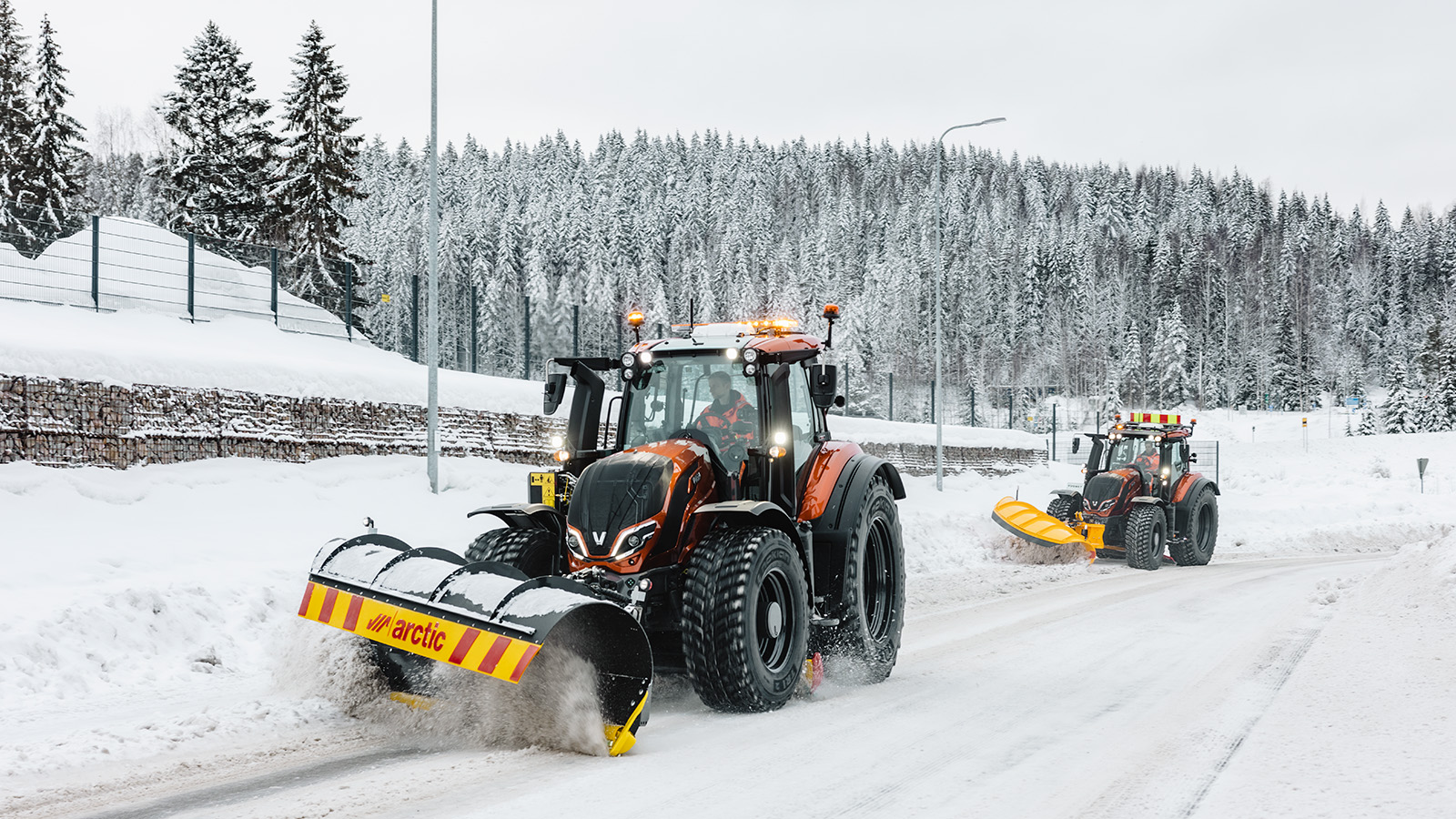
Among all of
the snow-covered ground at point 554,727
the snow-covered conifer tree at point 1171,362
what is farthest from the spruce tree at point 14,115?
the snow-covered conifer tree at point 1171,362

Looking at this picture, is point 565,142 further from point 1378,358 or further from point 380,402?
point 380,402

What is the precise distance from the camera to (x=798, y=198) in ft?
437

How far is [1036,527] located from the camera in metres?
17.8

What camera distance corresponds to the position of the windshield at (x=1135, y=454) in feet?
63.8

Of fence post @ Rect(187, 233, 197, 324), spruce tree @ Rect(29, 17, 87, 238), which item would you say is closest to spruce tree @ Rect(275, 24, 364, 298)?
spruce tree @ Rect(29, 17, 87, 238)

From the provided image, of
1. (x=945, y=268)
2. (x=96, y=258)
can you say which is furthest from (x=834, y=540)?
(x=945, y=268)

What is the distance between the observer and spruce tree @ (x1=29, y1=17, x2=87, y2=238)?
38.7 m

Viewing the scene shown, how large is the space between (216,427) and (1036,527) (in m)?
12.5

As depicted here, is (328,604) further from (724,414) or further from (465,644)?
(724,414)

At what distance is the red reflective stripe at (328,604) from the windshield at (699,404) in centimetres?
218

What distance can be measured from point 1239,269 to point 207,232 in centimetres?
10716

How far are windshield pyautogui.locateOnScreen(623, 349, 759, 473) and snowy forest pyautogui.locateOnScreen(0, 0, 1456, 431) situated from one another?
188 ft

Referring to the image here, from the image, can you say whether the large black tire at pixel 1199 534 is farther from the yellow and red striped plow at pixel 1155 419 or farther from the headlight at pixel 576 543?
the headlight at pixel 576 543

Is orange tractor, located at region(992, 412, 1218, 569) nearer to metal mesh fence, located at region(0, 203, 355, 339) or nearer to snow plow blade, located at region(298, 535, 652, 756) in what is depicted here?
metal mesh fence, located at region(0, 203, 355, 339)
